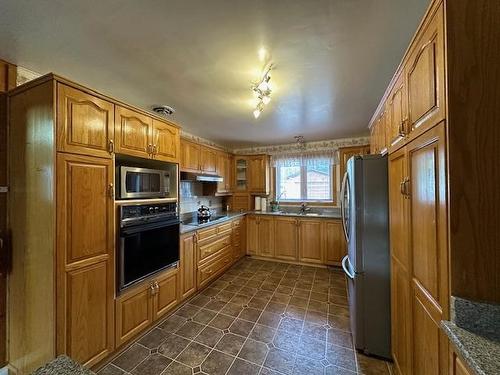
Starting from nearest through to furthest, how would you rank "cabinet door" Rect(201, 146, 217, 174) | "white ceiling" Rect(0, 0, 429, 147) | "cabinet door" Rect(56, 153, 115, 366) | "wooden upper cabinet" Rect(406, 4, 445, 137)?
"wooden upper cabinet" Rect(406, 4, 445, 137) → "white ceiling" Rect(0, 0, 429, 147) → "cabinet door" Rect(56, 153, 115, 366) → "cabinet door" Rect(201, 146, 217, 174)

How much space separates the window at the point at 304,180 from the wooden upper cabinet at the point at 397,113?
104 inches

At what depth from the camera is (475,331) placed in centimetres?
73

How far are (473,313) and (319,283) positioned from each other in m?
2.62

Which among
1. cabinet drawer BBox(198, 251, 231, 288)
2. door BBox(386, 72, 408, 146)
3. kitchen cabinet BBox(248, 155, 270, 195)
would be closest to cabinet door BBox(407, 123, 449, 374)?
door BBox(386, 72, 408, 146)

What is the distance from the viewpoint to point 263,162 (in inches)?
178

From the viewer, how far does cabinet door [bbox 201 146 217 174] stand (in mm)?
3551

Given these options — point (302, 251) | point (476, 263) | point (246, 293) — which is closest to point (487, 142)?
point (476, 263)

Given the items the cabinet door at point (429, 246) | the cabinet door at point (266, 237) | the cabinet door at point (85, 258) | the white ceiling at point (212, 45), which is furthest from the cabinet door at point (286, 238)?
the cabinet door at point (85, 258)

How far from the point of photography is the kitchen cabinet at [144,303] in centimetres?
176

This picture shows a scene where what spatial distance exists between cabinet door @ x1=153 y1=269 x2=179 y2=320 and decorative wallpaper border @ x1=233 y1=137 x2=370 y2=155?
3170 mm

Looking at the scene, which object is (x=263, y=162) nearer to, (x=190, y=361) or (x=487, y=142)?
(x=190, y=361)

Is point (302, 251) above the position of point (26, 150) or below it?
below

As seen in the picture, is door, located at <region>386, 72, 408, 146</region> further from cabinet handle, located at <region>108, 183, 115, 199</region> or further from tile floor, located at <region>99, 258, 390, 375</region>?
cabinet handle, located at <region>108, 183, 115, 199</region>

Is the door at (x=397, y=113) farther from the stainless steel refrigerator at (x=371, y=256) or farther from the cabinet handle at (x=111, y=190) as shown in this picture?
the cabinet handle at (x=111, y=190)
